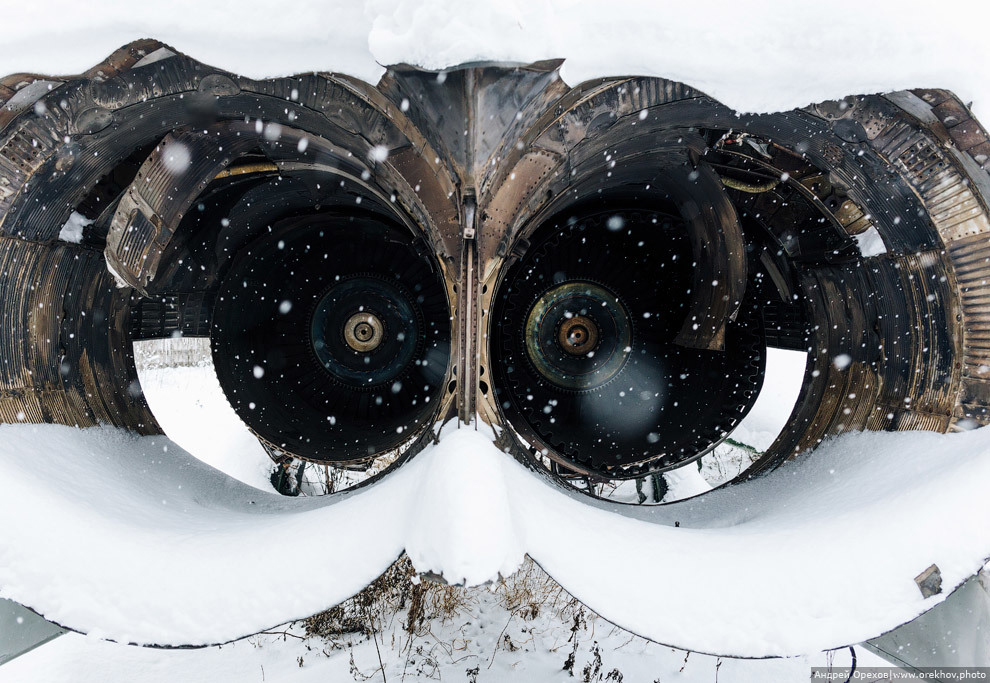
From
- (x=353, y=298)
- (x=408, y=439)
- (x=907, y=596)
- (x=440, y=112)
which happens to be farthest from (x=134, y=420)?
(x=907, y=596)

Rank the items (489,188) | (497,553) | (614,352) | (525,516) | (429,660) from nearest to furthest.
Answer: (497,553) → (525,516) → (489,188) → (429,660) → (614,352)

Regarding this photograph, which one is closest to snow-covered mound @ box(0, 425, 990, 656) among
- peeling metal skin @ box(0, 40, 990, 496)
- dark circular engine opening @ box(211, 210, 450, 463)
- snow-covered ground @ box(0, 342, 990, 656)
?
snow-covered ground @ box(0, 342, 990, 656)

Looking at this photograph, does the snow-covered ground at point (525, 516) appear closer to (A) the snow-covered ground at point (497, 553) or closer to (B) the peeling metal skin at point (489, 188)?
(A) the snow-covered ground at point (497, 553)

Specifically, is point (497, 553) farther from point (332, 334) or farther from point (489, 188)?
point (332, 334)

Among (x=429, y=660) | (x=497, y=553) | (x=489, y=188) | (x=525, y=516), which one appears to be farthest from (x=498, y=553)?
(x=429, y=660)

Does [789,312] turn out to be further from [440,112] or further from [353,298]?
[353,298]

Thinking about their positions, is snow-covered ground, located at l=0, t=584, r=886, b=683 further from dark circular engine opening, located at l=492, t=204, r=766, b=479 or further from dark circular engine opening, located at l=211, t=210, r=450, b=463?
dark circular engine opening, located at l=211, t=210, r=450, b=463
